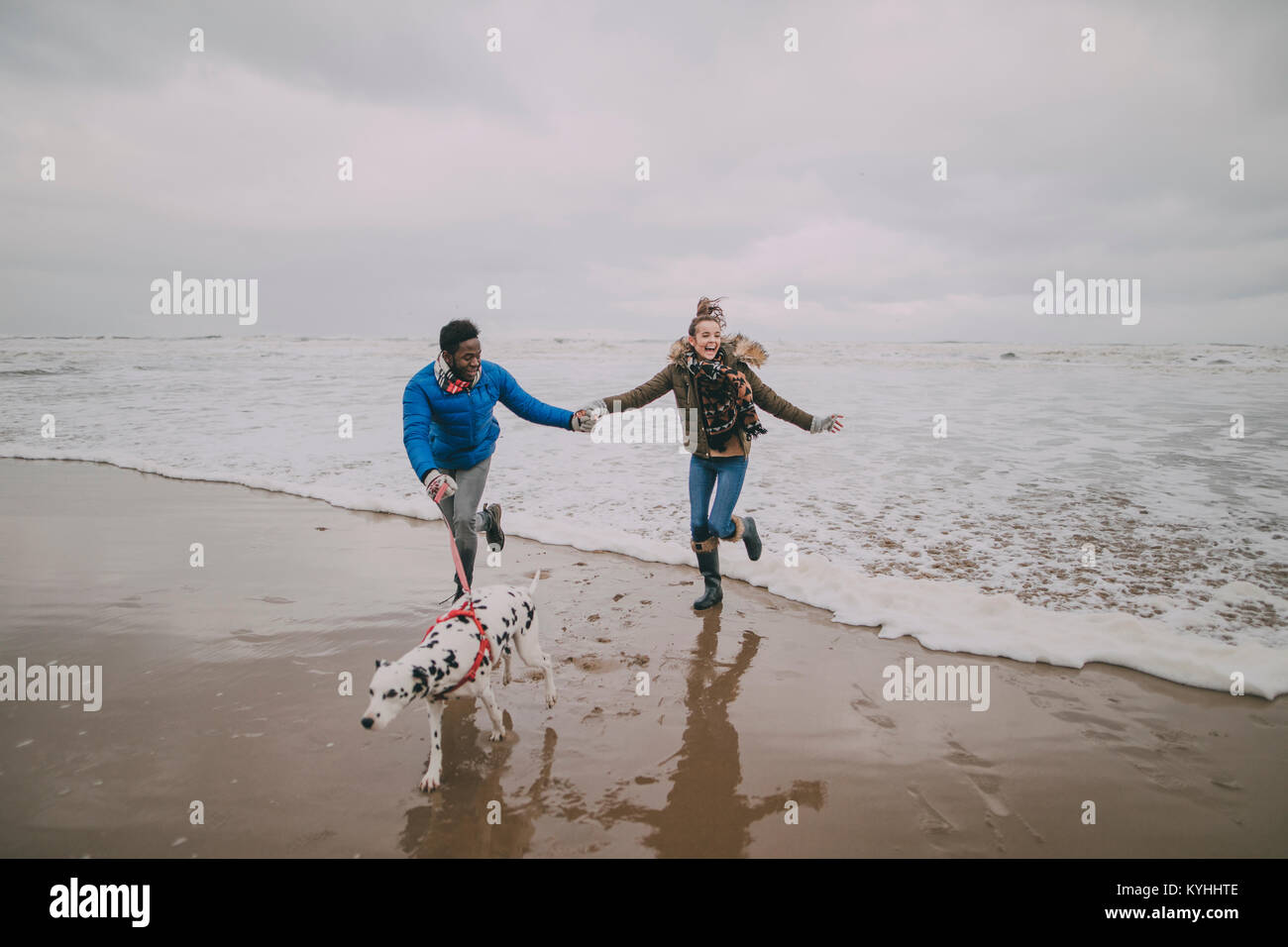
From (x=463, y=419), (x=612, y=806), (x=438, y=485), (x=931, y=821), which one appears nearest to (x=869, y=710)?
(x=931, y=821)

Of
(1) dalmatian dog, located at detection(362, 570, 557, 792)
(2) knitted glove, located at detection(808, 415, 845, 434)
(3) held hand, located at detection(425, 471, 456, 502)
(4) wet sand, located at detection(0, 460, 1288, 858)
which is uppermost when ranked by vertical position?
(2) knitted glove, located at detection(808, 415, 845, 434)

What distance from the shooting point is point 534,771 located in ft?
11.6

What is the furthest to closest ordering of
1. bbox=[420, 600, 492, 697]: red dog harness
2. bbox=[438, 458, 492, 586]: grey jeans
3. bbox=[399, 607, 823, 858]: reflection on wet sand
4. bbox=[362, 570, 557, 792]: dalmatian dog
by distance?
bbox=[438, 458, 492, 586]: grey jeans, bbox=[420, 600, 492, 697]: red dog harness, bbox=[362, 570, 557, 792]: dalmatian dog, bbox=[399, 607, 823, 858]: reflection on wet sand

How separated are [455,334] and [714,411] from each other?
2.36m

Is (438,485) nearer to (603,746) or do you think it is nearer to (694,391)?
(603,746)

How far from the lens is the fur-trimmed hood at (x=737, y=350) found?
5859 millimetres

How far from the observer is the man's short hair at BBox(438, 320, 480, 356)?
4953 millimetres

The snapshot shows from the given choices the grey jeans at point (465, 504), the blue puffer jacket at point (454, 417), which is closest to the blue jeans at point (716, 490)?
the blue puffer jacket at point (454, 417)

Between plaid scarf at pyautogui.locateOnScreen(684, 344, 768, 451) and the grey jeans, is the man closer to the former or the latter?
the grey jeans

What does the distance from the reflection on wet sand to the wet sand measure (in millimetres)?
14

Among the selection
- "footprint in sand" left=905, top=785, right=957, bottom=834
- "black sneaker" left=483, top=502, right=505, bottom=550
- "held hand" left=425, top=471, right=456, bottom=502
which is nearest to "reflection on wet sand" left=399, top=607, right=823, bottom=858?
"footprint in sand" left=905, top=785, right=957, bottom=834

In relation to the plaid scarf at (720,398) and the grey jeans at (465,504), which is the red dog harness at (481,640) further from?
the plaid scarf at (720,398)
